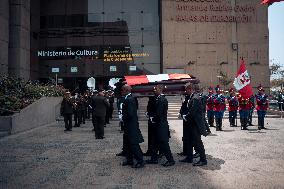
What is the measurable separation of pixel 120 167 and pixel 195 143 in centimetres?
188

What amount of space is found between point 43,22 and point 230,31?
19.4 metres

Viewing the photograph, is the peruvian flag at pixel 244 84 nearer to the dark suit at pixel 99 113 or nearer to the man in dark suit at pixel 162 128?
the dark suit at pixel 99 113

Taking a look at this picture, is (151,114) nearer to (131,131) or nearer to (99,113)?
(131,131)

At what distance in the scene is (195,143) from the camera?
8070mm

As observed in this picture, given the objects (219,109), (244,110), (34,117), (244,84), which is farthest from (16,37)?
(244,84)

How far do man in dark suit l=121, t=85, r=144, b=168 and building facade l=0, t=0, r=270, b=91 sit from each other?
84.0ft

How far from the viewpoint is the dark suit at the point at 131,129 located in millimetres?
7812

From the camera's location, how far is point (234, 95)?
54.0ft

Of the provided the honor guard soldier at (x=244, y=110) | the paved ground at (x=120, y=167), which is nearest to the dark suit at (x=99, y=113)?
the paved ground at (x=120, y=167)

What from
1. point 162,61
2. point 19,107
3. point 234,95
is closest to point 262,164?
point 234,95

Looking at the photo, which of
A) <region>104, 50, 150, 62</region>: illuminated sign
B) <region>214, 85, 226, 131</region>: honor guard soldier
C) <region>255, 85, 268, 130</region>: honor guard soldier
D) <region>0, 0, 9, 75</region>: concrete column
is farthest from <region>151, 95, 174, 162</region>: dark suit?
<region>104, 50, 150, 62</region>: illuminated sign

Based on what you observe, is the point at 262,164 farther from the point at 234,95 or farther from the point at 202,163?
the point at 234,95

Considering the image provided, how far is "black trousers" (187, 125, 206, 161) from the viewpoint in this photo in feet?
26.3

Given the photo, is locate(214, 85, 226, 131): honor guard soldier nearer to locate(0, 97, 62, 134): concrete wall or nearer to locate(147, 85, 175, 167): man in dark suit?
locate(147, 85, 175, 167): man in dark suit
